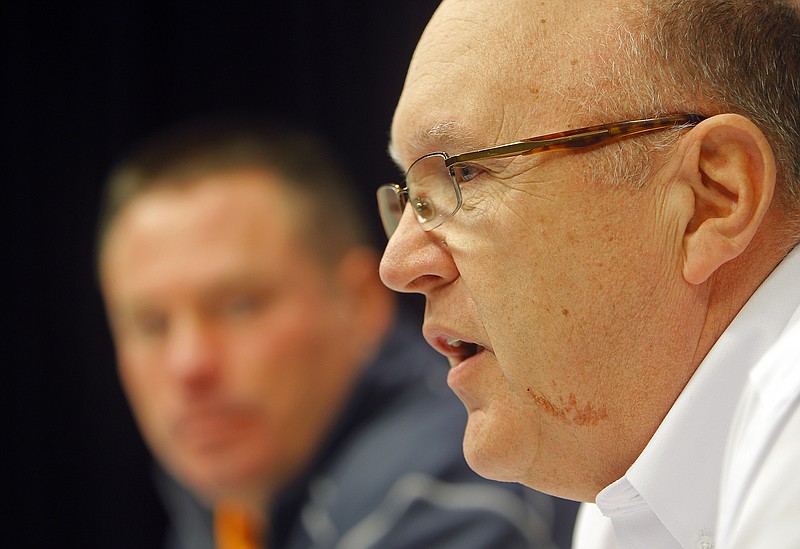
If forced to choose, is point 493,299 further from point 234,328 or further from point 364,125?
point 364,125

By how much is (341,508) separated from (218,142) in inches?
40.5

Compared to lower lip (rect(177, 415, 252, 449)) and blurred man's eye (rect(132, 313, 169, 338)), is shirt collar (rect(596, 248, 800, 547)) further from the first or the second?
blurred man's eye (rect(132, 313, 169, 338))

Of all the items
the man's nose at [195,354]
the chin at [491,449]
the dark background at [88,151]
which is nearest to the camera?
the chin at [491,449]

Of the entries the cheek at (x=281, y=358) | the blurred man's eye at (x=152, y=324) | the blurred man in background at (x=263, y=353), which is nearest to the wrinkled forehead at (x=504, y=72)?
the blurred man in background at (x=263, y=353)

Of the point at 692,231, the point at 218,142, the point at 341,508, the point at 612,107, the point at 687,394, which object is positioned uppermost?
the point at 218,142

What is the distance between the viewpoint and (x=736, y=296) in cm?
91

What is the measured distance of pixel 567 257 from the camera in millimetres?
920

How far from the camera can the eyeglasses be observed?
90cm

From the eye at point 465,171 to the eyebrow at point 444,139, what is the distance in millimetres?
17

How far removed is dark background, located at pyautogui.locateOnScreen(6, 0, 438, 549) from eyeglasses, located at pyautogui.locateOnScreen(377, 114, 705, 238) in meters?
1.93

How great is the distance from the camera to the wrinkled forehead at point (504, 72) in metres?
0.93

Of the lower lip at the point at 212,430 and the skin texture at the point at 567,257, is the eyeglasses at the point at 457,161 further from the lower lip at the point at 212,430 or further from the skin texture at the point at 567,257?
the lower lip at the point at 212,430

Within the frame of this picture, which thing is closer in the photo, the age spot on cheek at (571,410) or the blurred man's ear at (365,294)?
the age spot on cheek at (571,410)

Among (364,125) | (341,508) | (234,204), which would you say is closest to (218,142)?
(234,204)
